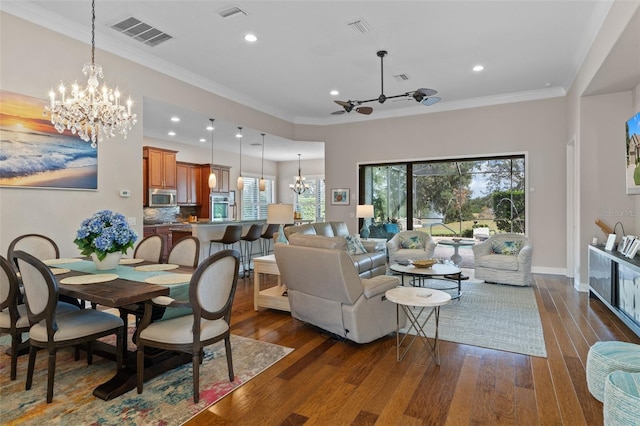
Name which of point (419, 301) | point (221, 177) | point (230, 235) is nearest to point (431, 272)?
point (419, 301)

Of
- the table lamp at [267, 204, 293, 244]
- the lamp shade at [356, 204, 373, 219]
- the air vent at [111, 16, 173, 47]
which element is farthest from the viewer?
the lamp shade at [356, 204, 373, 219]

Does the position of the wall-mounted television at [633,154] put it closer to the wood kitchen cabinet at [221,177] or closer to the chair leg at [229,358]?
the chair leg at [229,358]

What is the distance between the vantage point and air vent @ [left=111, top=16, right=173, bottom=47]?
414 centimetres

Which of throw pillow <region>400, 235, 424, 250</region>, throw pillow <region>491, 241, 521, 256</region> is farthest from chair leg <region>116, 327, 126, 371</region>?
throw pillow <region>491, 241, 521, 256</region>

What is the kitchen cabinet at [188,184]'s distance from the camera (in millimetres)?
9320

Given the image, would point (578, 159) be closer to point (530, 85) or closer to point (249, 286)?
point (530, 85)

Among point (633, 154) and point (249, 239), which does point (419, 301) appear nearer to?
point (633, 154)

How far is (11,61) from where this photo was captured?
373cm

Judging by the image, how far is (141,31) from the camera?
4328 mm

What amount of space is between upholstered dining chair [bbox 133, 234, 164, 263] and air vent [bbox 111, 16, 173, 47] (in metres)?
2.49

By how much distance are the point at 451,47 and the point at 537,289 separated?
150 inches

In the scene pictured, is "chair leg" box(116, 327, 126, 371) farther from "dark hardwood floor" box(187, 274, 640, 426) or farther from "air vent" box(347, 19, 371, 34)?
"air vent" box(347, 19, 371, 34)

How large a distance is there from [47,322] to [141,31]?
11.6ft

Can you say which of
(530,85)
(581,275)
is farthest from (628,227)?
(530,85)
